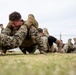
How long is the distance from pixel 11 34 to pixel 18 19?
812mm

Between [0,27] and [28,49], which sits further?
[0,27]

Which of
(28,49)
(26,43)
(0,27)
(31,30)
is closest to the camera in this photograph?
(31,30)

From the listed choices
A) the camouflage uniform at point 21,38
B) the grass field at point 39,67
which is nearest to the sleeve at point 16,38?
the camouflage uniform at point 21,38

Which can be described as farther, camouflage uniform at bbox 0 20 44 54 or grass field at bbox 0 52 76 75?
camouflage uniform at bbox 0 20 44 54

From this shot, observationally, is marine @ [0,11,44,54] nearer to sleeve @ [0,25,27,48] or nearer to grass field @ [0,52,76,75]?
sleeve @ [0,25,27,48]

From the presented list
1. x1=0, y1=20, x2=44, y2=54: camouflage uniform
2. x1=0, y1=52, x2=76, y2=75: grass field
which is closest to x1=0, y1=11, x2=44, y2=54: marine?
x1=0, y1=20, x2=44, y2=54: camouflage uniform

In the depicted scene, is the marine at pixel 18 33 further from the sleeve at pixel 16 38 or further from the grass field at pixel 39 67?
the grass field at pixel 39 67

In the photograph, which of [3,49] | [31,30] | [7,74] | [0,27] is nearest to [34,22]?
[31,30]

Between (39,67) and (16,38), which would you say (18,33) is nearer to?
(16,38)

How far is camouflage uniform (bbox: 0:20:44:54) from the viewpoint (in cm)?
818

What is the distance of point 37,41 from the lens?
8.96 metres

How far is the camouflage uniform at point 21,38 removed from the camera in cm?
818

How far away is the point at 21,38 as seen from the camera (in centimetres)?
830

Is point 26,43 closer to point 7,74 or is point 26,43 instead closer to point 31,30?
point 31,30
